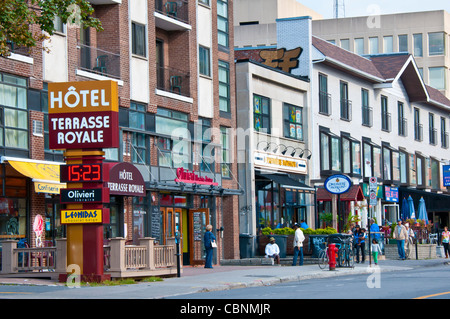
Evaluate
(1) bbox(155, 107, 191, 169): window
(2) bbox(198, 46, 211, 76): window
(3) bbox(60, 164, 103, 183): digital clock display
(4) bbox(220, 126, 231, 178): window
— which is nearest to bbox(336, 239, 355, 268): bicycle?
(1) bbox(155, 107, 191, 169): window

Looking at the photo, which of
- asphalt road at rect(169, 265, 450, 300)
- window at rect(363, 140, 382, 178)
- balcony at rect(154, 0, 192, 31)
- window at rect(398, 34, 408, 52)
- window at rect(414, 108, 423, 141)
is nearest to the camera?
asphalt road at rect(169, 265, 450, 300)

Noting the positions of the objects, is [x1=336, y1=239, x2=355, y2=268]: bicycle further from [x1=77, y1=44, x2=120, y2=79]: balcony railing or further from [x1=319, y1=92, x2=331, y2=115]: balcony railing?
[x1=319, y1=92, x2=331, y2=115]: balcony railing

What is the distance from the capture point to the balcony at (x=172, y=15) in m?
34.6

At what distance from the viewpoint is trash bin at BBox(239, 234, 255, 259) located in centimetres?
3819

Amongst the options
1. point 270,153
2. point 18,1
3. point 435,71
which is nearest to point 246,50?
point 270,153

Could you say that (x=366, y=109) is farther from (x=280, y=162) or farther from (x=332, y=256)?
(x=332, y=256)

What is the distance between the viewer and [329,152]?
4547 centimetres

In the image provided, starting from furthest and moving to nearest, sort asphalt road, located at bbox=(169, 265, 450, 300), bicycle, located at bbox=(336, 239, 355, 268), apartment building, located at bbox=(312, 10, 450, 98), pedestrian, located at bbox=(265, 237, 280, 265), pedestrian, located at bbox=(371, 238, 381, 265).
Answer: apartment building, located at bbox=(312, 10, 450, 98)
pedestrian, located at bbox=(265, 237, 280, 265)
pedestrian, located at bbox=(371, 238, 381, 265)
bicycle, located at bbox=(336, 239, 355, 268)
asphalt road, located at bbox=(169, 265, 450, 300)

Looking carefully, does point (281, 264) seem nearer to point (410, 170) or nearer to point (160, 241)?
point (160, 241)

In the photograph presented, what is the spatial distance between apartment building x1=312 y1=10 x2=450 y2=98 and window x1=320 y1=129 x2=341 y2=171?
33.3 meters

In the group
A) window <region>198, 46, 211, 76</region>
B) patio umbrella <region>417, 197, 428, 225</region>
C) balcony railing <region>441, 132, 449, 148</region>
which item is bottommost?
patio umbrella <region>417, 197, 428, 225</region>

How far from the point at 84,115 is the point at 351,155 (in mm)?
27080

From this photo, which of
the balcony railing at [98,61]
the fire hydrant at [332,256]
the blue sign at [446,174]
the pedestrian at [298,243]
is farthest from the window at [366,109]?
the balcony railing at [98,61]

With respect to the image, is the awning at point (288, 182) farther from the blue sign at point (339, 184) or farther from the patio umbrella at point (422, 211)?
the patio umbrella at point (422, 211)
